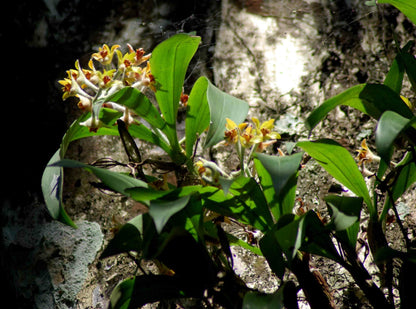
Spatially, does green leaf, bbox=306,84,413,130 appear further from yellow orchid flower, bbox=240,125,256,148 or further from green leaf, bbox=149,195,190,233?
green leaf, bbox=149,195,190,233

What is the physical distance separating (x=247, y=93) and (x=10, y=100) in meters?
0.89

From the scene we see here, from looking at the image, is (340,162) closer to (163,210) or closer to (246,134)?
(246,134)

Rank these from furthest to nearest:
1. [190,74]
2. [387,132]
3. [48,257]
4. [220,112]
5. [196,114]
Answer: [190,74]
[48,257]
[196,114]
[220,112]
[387,132]

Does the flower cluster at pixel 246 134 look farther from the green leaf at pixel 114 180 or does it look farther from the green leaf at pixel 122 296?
the green leaf at pixel 122 296

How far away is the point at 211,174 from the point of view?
35.3 inches

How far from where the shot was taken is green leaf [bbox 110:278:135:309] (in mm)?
867

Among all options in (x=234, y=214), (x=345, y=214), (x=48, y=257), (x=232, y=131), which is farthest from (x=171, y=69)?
(x=48, y=257)

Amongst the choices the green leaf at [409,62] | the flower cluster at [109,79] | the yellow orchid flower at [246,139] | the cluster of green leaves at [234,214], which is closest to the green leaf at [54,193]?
the cluster of green leaves at [234,214]

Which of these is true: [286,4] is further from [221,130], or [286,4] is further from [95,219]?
[95,219]

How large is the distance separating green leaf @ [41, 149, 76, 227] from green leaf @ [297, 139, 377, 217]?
0.50 meters

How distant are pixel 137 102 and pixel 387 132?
54 cm

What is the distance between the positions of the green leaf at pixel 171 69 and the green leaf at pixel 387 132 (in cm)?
46

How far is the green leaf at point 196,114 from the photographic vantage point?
1.05 m

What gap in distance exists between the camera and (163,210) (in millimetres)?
721
